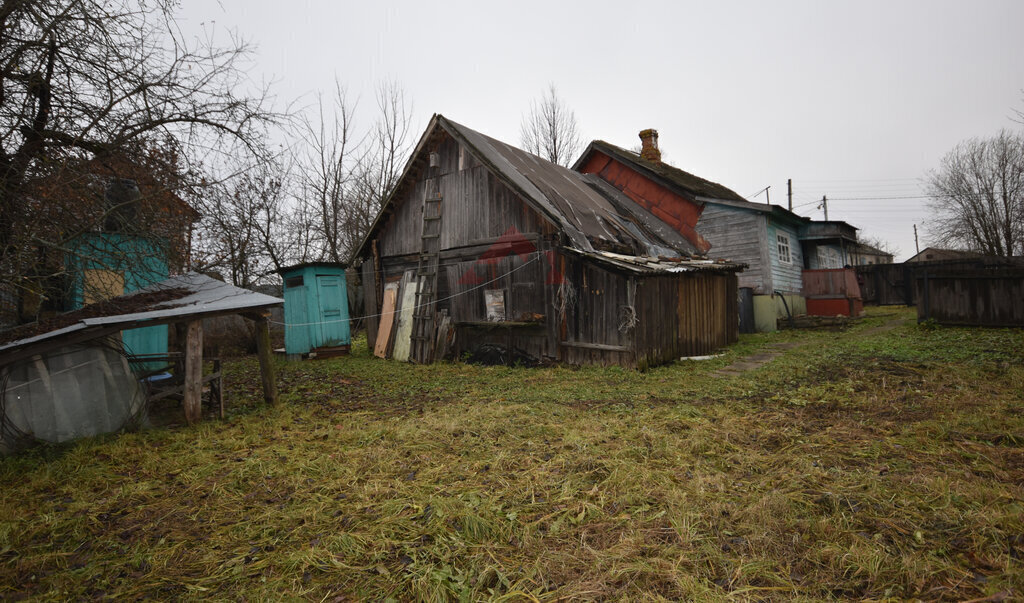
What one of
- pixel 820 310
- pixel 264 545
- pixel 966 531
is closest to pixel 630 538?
pixel 966 531

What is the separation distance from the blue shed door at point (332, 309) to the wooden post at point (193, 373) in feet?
22.9

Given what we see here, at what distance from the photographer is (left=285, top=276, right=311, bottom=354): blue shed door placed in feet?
42.5

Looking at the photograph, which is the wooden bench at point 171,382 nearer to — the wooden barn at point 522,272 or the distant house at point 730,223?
the wooden barn at point 522,272

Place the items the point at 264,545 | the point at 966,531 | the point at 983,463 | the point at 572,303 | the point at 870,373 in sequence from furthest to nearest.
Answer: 1. the point at 572,303
2. the point at 870,373
3. the point at 983,463
4. the point at 264,545
5. the point at 966,531

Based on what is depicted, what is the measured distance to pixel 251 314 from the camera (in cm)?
660

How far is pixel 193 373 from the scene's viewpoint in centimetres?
611

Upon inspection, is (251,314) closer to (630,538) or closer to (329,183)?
(630,538)

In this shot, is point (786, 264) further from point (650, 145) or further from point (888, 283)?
point (888, 283)

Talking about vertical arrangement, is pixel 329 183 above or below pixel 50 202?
above

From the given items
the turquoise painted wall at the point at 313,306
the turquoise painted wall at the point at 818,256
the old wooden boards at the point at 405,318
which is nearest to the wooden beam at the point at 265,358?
the old wooden boards at the point at 405,318

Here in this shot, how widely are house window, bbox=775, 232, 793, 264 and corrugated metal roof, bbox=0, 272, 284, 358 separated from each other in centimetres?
1772

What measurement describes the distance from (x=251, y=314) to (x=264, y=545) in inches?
171

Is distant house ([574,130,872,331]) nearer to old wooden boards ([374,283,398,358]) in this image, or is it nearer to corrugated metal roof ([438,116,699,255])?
corrugated metal roof ([438,116,699,255])

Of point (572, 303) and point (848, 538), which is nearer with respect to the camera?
point (848, 538)
